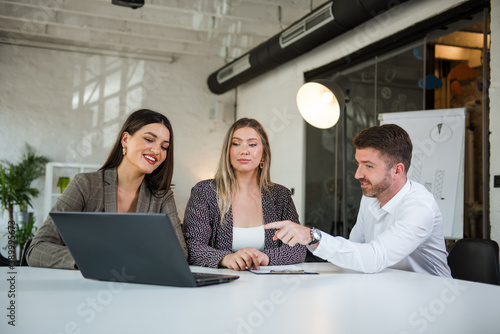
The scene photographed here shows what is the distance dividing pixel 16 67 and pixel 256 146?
6.30 metres

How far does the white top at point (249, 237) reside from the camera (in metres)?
2.33

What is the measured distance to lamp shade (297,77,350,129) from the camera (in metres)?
3.00

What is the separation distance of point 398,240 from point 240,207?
0.90 metres

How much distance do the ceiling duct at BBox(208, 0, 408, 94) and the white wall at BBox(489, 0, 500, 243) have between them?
0.88 m

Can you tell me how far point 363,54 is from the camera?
16.4 ft

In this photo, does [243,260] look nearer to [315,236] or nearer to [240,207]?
[315,236]

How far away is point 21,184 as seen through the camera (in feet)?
22.4

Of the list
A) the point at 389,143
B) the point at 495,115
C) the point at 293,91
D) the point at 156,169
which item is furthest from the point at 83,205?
the point at 293,91

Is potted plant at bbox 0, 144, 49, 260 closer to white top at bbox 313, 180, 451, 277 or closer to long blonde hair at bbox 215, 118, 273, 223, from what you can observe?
long blonde hair at bbox 215, 118, 273, 223

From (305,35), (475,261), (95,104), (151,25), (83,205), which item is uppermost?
(151,25)

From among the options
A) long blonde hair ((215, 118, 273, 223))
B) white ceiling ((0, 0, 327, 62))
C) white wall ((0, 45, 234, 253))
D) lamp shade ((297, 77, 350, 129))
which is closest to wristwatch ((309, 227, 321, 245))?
long blonde hair ((215, 118, 273, 223))

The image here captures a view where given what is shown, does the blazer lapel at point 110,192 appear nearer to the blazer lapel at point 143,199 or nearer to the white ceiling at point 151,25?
the blazer lapel at point 143,199

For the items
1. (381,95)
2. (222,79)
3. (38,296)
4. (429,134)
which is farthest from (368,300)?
(222,79)

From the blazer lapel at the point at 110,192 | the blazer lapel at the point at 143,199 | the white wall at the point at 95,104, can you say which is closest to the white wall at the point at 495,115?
the blazer lapel at the point at 143,199
